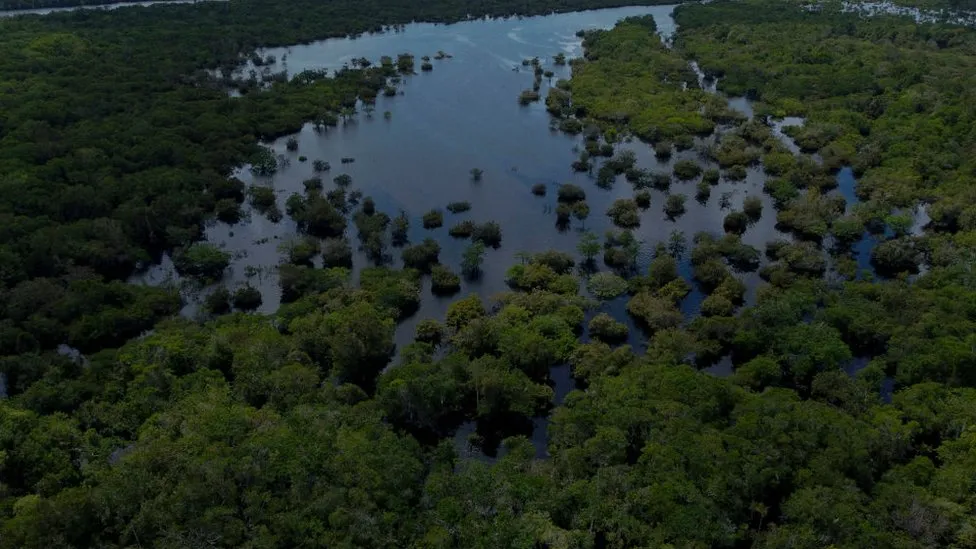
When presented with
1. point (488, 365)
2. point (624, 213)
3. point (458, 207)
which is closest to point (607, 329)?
point (488, 365)

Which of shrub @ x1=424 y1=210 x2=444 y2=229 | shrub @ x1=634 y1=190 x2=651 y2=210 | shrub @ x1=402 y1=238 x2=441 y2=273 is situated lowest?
shrub @ x1=402 y1=238 x2=441 y2=273

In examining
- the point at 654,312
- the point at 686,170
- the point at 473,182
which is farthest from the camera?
the point at 686,170

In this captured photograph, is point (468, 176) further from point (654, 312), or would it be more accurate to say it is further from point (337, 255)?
point (654, 312)

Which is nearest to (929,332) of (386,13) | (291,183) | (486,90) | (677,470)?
(677,470)

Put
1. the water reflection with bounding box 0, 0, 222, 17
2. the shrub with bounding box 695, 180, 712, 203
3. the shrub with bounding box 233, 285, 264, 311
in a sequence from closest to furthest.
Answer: the shrub with bounding box 233, 285, 264, 311
the shrub with bounding box 695, 180, 712, 203
the water reflection with bounding box 0, 0, 222, 17

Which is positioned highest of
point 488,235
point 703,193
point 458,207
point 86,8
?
point 86,8

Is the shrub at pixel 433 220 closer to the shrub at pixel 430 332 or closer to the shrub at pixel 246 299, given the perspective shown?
the shrub at pixel 430 332

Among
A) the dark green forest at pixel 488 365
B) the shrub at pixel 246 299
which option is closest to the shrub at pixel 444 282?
the dark green forest at pixel 488 365

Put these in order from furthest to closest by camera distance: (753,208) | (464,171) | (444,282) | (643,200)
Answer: (464,171) → (643,200) → (753,208) → (444,282)

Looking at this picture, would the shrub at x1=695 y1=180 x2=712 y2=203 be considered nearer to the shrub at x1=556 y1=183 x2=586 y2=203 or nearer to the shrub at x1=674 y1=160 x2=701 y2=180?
the shrub at x1=674 y1=160 x2=701 y2=180

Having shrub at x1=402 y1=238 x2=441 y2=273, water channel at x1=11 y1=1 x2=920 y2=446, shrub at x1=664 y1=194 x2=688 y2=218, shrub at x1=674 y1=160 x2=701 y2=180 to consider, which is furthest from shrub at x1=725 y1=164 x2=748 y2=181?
shrub at x1=402 y1=238 x2=441 y2=273
